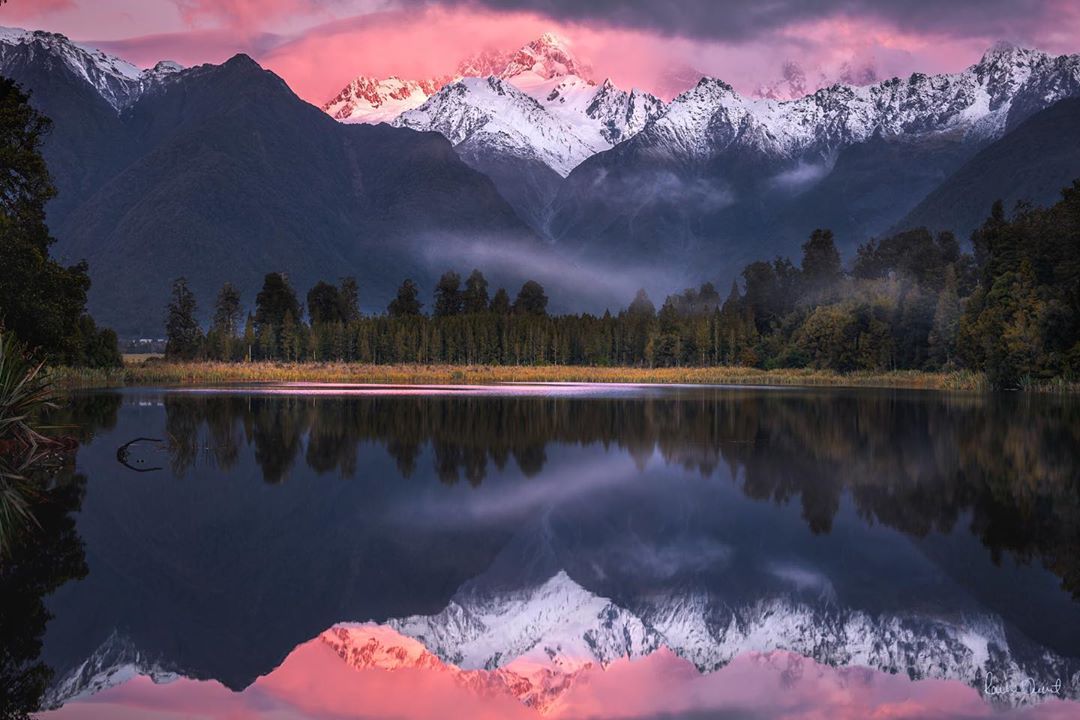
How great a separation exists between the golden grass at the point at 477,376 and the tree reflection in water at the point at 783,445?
3541cm

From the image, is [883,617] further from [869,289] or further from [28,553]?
[869,289]

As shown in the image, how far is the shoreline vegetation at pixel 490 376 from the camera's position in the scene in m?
97.2

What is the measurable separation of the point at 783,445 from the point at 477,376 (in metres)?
89.8

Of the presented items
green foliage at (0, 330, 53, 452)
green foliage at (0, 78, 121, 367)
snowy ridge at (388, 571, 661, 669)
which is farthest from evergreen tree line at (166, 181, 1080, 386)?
snowy ridge at (388, 571, 661, 669)

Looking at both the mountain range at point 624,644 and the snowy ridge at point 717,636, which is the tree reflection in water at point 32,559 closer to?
the mountain range at point 624,644

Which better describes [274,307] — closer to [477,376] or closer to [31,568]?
[477,376]

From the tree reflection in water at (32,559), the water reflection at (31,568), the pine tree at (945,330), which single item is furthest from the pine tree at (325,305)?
the water reflection at (31,568)

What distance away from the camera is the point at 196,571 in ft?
55.3

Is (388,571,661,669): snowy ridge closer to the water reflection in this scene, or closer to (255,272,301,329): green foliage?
the water reflection

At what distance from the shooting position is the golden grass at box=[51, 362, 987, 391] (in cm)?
10019

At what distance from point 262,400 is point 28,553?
50.7 metres

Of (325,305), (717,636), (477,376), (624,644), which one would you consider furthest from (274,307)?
(717,636)

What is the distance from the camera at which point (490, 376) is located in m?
128

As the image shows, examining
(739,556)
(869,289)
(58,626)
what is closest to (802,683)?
(739,556)
